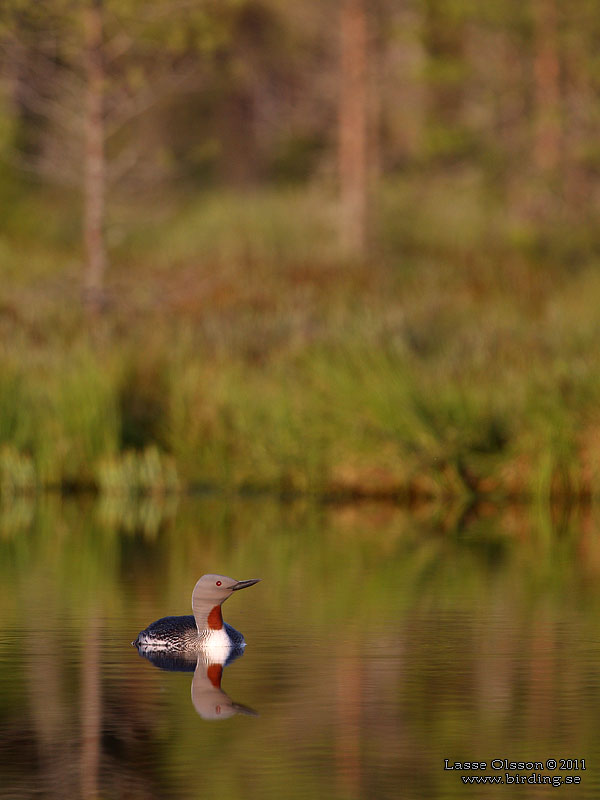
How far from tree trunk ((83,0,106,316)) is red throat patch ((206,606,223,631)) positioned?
1882 centimetres

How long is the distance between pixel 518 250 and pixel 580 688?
2545 centimetres

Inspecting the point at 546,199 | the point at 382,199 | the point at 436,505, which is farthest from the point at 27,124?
the point at 436,505

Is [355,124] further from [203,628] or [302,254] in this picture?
[203,628]

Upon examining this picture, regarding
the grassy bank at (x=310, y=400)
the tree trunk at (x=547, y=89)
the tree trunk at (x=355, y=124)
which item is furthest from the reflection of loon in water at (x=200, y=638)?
the tree trunk at (x=547, y=89)

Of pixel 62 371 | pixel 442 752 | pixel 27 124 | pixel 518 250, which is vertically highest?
pixel 27 124

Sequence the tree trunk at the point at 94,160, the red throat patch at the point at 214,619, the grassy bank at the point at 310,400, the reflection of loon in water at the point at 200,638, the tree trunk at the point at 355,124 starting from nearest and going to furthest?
the reflection of loon in water at the point at 200,638 < the red throat patch at the point at 214,619 < the grassy bank at the point at 310,400 < the tree trunk at the point at 94,160 < the tree trunk at the point at 355,124

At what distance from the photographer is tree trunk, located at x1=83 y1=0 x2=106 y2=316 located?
2784 cm

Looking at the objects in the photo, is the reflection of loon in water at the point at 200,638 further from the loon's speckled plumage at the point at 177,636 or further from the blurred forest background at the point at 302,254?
the blurred forest background at the point at 302,254

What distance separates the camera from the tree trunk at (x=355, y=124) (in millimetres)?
33844

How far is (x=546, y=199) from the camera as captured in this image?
37750 mm

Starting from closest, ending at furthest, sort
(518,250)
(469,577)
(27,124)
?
(469,577)
(518,250)
(27,124)

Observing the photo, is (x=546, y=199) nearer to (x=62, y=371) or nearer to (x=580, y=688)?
(x=62, y=371)

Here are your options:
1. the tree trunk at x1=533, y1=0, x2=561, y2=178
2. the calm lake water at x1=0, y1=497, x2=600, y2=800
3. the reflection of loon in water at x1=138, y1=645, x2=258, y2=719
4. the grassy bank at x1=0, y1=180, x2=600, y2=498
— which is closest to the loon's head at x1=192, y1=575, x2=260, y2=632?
the reflection of loon in water at x1=138, y1=645, x2=258, y2=719

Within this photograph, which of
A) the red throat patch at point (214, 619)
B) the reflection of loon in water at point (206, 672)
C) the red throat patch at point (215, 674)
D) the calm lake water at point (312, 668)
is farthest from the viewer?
the red throat patch at point (214, 619)
